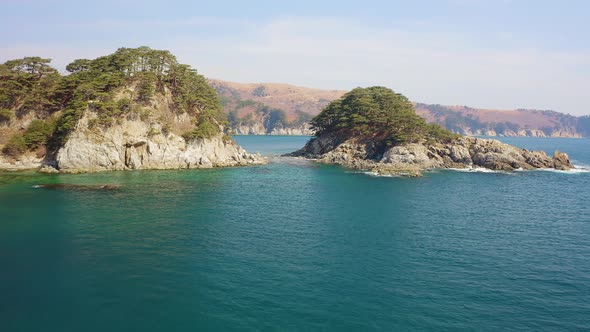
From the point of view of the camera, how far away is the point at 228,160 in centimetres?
10562

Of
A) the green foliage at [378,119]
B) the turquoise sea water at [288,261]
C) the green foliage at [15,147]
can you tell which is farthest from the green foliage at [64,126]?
the green foliage at [378,119]

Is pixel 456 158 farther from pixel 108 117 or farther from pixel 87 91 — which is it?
pixel 87 91

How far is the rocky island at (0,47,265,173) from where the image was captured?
3349 inches

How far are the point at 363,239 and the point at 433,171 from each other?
63.4m

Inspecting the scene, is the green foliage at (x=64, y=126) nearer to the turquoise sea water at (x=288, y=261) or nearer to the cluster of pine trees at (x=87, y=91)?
the cluster of pine trees at (x=87, y=91)

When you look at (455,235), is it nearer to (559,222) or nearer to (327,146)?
(559,222)

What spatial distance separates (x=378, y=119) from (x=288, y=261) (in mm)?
88179

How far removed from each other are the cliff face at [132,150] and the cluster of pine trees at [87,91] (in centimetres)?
270

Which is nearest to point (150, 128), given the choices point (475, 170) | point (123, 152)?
point (123, 152)

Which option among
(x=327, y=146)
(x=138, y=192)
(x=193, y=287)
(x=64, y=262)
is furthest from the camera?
(x=327, y=146)

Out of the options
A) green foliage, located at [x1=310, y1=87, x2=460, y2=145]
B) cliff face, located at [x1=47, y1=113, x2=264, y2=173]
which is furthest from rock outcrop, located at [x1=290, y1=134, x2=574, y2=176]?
cliff face, located at [x1=47, y1=113, x2=264, y2=173]

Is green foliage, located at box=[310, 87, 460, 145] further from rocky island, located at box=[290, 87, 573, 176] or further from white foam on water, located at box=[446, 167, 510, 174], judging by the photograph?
white foam on water, located at box=[446, 167, 510, 174]

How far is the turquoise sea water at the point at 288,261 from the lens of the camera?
2575 cm

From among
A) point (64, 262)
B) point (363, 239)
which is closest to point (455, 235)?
point (363, 239)
